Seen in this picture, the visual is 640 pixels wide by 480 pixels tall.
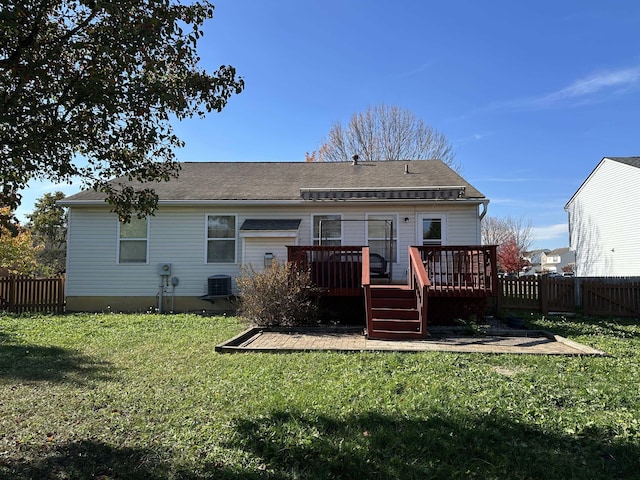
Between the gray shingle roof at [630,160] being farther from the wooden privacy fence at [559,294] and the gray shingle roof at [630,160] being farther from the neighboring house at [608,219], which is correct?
the wooden privacy fence at [559,294]

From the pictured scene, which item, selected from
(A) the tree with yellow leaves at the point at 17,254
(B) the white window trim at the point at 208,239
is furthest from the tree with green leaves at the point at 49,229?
(B) the white window trim at the point at 208,239

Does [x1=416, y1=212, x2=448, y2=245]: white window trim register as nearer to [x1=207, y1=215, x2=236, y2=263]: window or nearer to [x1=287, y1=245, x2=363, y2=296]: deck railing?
[x1=287, y1=245, x2=363, y2=296]: deck railing

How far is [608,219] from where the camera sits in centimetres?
2197

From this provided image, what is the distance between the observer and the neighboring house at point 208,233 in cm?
1208

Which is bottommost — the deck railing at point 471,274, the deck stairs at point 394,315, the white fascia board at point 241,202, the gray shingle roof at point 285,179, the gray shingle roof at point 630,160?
the deck stairs at point 394,315

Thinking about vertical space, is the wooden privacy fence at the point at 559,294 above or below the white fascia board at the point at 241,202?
below

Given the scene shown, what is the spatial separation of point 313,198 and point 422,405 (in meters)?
8.61

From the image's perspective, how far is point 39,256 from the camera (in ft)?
92.5

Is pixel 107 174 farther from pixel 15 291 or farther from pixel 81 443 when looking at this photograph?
pixel 15 291

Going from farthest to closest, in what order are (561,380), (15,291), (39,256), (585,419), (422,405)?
(39,256) → (15,291) → (561,380) → (422,405) → (585,419)

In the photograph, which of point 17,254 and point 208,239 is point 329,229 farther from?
point 17,254

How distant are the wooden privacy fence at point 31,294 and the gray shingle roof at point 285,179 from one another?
259cm

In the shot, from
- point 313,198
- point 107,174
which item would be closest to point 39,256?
point 313,198

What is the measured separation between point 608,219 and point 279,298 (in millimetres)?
20910
